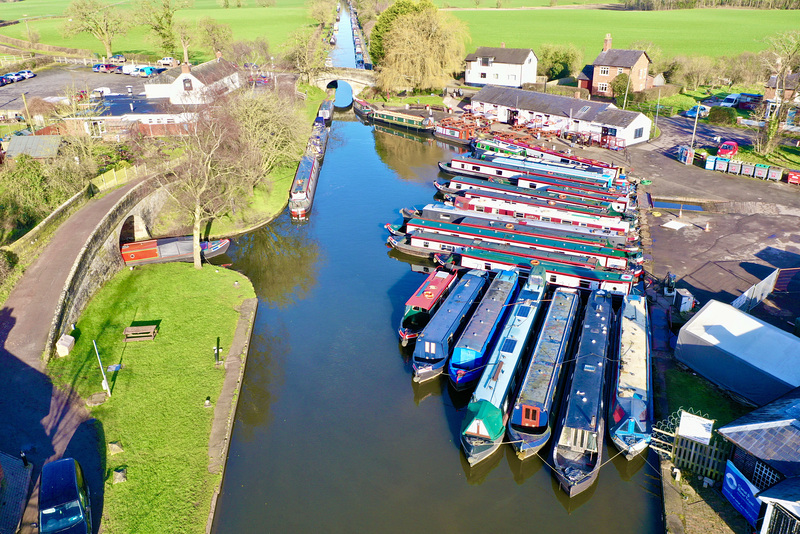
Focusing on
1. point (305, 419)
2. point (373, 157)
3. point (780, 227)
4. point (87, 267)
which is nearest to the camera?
point (305, 419)

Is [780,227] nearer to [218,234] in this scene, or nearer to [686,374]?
[686,374]

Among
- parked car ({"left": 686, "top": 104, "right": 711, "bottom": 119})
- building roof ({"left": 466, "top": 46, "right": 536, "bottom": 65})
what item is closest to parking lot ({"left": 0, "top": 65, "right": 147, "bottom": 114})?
building roof ({"left": 466, "top": 46, "right": 536, "bottom": 65})

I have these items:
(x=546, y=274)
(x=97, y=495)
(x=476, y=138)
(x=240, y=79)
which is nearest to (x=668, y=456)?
(x=546, y=274)

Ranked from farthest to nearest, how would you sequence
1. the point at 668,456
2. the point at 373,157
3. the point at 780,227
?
the point at 373,157, the point at 780,227, the point at 668,456

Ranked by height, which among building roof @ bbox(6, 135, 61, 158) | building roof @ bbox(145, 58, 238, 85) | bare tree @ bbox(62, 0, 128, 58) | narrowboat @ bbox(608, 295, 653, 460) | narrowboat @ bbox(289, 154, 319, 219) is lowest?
narrowboat @ bbox(608, 295, 653, 460)

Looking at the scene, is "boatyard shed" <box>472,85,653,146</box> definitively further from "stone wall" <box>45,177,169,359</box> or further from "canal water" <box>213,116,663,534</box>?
"stone wall" <box>45,177,169,359</box>

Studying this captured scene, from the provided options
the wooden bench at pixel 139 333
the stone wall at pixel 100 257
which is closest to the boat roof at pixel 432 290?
the wooden bench at pixel 139 333

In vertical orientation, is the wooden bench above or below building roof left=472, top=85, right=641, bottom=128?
below
